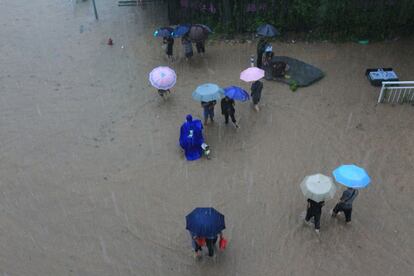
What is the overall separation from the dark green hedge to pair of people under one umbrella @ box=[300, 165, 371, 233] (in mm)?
9330

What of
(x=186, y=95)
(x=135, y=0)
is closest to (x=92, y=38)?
(x=135, y=0)

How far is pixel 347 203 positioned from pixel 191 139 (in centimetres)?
430

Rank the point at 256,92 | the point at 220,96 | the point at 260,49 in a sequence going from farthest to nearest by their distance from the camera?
the point at 260,49, the point at 256,92, the point at 220,96

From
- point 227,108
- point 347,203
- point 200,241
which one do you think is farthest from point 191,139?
point 347,203

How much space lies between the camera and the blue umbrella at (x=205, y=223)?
26.5ft

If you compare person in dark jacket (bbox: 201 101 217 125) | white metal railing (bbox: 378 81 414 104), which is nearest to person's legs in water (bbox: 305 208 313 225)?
person in dark jacket (bbox: 201 101 217 125)

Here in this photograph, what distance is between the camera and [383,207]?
9.85 m

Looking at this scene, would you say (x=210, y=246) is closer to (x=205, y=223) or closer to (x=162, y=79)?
(x=205, y=223)

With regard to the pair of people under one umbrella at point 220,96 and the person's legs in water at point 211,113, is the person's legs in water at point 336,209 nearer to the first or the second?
the pair of people under one umbrella at point 220,96

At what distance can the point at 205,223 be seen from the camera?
26.5 ft

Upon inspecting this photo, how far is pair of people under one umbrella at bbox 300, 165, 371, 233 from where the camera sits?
8.62 m

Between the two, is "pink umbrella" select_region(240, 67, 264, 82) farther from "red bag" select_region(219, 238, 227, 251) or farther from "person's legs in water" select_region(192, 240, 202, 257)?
"person's legs in water" select_region(192, 240, 202, 257)

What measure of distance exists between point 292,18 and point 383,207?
954cm

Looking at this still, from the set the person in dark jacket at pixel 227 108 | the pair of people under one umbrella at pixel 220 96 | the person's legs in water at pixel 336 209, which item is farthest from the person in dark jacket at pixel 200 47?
the person's legs in water at pixel 336 209
